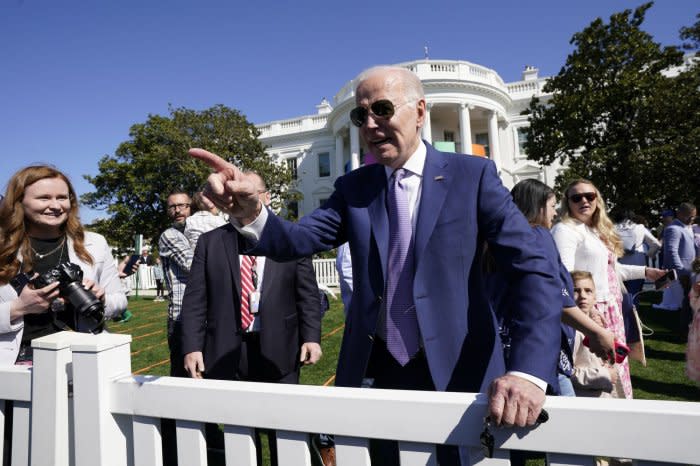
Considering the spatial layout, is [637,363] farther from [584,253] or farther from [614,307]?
[584,253]

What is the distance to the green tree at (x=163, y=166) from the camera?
2620cm

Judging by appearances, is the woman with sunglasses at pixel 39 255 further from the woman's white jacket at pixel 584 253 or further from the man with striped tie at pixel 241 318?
the woman's white jacket at pixel 584 253

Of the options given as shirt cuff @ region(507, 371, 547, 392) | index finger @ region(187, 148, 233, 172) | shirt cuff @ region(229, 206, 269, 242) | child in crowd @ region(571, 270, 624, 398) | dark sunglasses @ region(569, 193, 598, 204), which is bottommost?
child in crowd @ region(571, 270, 624, 398)

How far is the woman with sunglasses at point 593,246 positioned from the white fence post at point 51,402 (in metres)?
3.28

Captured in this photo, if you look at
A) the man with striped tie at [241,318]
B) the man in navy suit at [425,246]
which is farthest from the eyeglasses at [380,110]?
the man with striped tie at [241,318]

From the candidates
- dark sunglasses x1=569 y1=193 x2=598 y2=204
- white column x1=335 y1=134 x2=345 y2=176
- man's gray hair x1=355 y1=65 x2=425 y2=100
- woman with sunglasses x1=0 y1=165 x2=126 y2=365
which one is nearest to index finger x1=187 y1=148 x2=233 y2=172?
man's gray hair x1=355 y1=65 x2=425 y2=100

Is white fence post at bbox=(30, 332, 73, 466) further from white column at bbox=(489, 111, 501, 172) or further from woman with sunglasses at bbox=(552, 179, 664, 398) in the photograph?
white column at bbox=(489, 111, 501, 172)

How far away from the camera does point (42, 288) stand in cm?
219

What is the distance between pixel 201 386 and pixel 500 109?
124 feet

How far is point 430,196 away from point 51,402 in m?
1.57

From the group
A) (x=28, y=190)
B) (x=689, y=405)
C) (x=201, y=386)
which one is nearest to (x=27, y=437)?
(x=201, y=386)

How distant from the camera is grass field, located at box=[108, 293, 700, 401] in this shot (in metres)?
4.76

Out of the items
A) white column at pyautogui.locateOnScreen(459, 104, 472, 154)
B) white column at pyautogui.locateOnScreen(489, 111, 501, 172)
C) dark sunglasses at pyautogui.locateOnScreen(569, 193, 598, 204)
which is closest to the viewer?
dark sunglasses at pyautogui.locateOnScreen(569, 193, 598, 204)

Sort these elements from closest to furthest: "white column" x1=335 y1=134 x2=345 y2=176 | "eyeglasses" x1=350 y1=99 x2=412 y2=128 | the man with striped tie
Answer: "eyeglasses" x1=350 y1=99 x2=412 y2=128 → the man with striped tie → "white column" x1=335 y1=134 x2=345 y2=176
